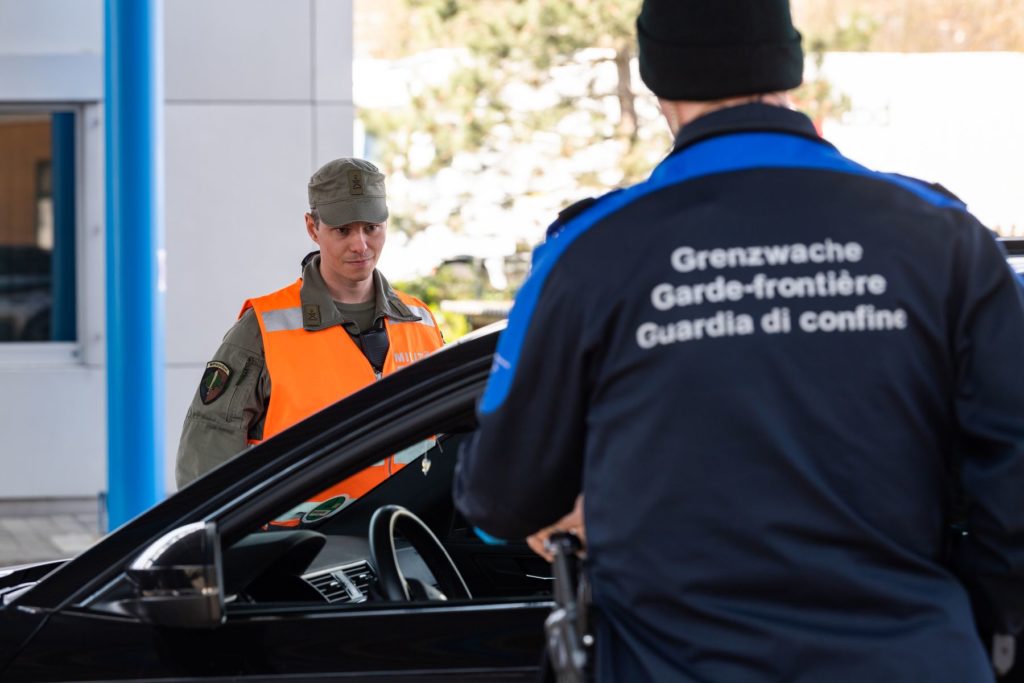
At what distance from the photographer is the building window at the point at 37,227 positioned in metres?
8.68

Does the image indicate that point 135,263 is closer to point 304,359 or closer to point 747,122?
point 304,359

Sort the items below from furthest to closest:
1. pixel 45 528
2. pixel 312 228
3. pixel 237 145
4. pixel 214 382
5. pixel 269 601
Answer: pixel 45 528 < pixel 237 145 < pixel 312 228 < pixel 214 382 < pixel 269 601

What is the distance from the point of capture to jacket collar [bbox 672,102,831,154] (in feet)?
5.89

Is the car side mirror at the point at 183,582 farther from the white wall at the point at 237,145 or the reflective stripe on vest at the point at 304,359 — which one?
the white wall at the point at 237,145

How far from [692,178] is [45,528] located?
701 cm

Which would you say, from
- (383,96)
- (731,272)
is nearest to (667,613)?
(731,272)

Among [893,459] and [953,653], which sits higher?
[893,459]

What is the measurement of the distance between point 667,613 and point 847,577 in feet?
0.69

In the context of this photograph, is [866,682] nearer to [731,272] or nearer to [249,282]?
[731,272]

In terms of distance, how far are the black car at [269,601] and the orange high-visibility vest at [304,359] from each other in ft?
3.89

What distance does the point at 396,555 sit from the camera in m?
2.77

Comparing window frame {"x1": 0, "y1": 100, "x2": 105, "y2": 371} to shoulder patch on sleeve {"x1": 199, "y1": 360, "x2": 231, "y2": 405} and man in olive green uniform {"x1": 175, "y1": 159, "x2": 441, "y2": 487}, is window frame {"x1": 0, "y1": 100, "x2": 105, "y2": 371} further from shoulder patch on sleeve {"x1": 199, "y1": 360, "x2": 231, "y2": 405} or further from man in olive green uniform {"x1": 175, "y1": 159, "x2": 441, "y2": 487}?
shoulder patch on sleeve {"x1": 199, "y1": 360, "x2": 231, "y2": 405}

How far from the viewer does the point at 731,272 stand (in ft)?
5.58

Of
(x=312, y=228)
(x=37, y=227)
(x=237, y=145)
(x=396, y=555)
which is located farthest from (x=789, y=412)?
(x=37, y=227)
